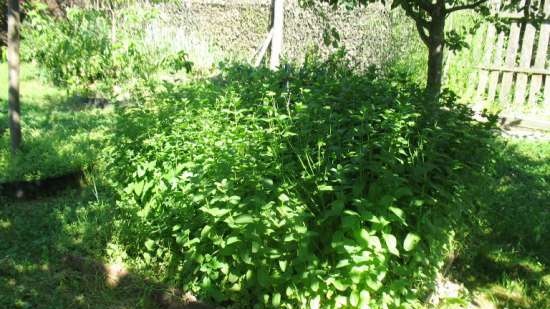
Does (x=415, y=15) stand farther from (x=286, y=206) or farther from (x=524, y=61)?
(x=524, y=61)

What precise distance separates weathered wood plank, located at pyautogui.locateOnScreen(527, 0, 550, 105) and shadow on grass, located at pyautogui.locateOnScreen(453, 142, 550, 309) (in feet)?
10.4

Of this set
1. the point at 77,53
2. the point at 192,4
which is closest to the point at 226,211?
the point at 77,53

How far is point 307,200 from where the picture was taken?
9.46ft

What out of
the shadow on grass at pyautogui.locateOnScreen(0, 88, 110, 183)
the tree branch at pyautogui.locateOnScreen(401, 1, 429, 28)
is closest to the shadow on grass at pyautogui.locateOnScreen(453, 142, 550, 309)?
the tree branch at pyautogui.locateOnScreen(401, 1, 429, 28)

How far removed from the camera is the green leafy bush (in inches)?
104

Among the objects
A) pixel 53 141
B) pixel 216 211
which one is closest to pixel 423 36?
pixel 216 211

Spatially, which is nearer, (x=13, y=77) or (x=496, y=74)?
(x=13, y=77)

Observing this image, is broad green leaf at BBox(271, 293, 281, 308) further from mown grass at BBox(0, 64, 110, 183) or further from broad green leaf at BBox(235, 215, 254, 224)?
mown grass at BBox(0, 64, 110, 183)

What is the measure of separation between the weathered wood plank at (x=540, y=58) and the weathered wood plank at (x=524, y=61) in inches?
3.8

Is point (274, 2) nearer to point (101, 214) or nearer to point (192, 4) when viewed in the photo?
point (101, 214)

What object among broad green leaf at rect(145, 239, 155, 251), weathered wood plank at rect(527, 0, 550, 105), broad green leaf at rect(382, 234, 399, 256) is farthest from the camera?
weathered wood plank at rect(527, 0, 550, 105)

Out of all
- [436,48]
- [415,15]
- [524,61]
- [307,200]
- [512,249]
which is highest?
[415,15]

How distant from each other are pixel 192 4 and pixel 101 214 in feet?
28.8

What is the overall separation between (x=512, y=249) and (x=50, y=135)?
182 inches
